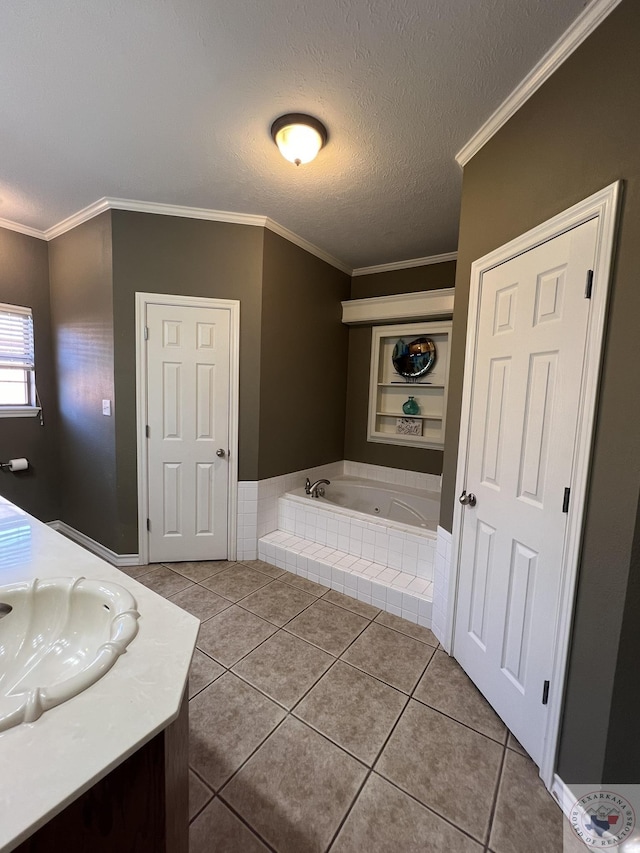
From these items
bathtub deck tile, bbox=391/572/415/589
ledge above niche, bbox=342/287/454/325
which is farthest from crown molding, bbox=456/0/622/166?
bathtub deck tile, bbox=391/572/415/589

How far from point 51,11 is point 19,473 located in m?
3.00

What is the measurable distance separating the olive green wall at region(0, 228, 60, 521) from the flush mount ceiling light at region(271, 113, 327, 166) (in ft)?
8.12

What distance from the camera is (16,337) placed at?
119 inches

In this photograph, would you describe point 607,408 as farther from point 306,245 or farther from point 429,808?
point 306,245

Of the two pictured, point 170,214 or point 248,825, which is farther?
point 170,214

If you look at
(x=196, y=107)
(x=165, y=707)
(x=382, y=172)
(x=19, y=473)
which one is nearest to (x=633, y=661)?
(x=165, y=707)

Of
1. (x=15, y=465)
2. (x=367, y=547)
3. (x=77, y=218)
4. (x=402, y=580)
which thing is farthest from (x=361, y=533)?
(x=77, y=218)

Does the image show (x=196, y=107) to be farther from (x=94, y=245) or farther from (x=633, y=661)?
(x=633, y=661)

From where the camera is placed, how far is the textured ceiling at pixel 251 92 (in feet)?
4.19

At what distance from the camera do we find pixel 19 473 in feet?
10.1

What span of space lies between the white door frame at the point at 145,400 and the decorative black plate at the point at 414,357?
162cm

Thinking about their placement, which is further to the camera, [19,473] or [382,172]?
[19,473]

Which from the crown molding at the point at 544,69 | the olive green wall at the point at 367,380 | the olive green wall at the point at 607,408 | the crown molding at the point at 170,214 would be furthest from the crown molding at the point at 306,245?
the olive green wall at the point at 607,408

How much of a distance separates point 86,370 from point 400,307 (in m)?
2.65
